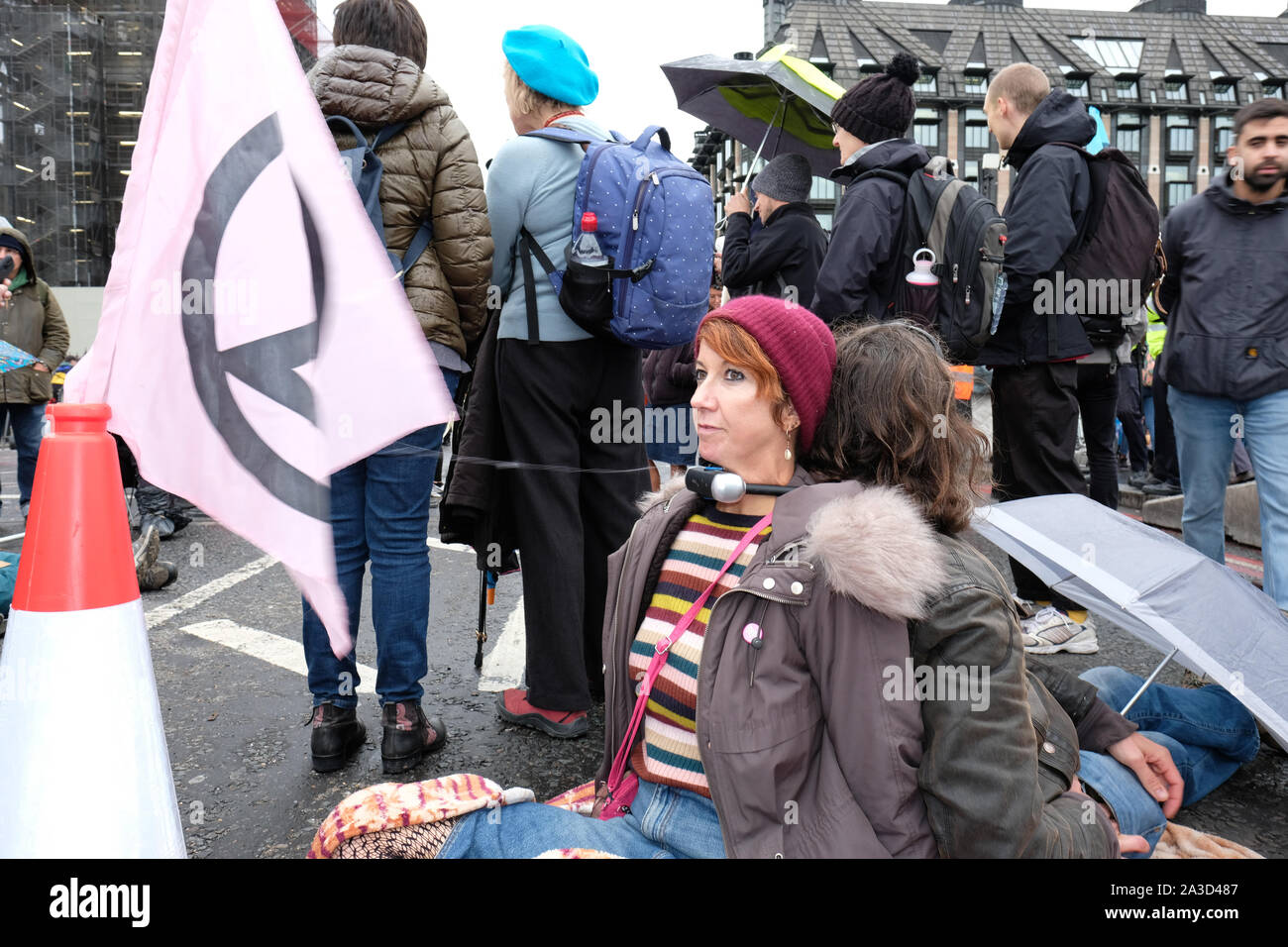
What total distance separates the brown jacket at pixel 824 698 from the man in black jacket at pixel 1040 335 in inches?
104

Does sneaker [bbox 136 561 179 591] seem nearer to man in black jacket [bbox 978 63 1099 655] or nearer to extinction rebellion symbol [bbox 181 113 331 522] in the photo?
extinction rebellion symbol [bbox 181 113 331 522]

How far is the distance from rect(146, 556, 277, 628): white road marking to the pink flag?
116 inches

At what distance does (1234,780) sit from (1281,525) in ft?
4.13

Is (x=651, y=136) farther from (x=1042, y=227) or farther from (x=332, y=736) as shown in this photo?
(x=332, y=736)

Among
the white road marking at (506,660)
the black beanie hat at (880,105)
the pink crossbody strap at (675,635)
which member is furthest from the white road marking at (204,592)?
the black beanie hat at (880,105)

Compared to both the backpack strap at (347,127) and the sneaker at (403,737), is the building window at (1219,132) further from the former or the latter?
the sneaker at (403,737)

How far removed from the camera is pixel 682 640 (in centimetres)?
183

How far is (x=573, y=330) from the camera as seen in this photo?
123 inches

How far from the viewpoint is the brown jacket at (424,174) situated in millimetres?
2678

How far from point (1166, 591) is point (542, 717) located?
1894 mm

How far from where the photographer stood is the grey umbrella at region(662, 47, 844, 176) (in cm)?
609

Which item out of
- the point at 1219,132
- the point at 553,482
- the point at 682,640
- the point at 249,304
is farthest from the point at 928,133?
the point at 249,304
